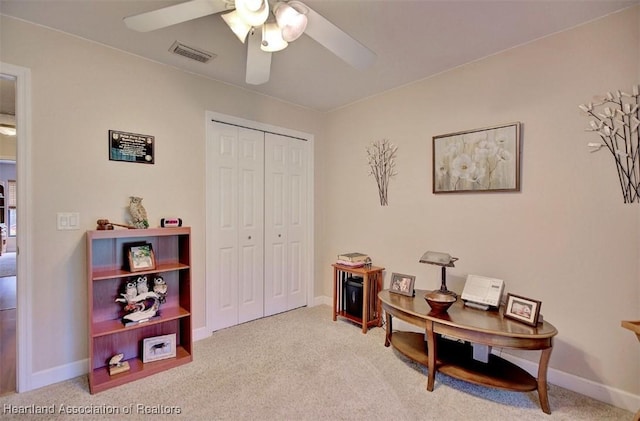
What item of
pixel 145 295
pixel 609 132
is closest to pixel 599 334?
pixel 609 132

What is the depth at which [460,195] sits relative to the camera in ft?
8.26

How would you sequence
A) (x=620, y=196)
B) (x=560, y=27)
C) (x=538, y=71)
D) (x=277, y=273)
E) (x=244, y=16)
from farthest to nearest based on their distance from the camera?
(x=277, y=273) → (x=538, y=71) → (x=560, y=27) → (x=620, y=196) → (x=244, y=16)

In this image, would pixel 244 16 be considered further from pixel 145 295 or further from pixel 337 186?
pixel 337 186

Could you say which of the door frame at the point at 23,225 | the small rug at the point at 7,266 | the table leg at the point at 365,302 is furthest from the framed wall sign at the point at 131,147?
the small rug at the point at 7,266

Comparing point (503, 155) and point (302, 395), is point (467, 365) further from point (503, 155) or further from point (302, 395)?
point (503, 155)

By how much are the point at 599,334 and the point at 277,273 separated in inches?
107

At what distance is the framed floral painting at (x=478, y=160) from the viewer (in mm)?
2215

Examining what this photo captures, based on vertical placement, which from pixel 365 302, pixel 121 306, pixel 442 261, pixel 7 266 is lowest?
pixel 7 266

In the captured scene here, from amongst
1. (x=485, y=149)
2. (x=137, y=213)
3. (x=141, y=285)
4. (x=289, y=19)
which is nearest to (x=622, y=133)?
(x=485, y=149)

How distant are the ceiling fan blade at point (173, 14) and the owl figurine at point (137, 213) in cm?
127

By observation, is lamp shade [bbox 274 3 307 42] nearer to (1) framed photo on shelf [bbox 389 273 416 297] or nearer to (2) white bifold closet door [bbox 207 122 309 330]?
(2) white bifold closet door [bbox 207 122 309 330]

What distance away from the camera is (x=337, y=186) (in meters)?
3.62

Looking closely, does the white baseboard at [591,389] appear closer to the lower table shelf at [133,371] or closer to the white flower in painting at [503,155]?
the white flower in painting at [503,155]

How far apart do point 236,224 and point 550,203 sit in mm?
2645
